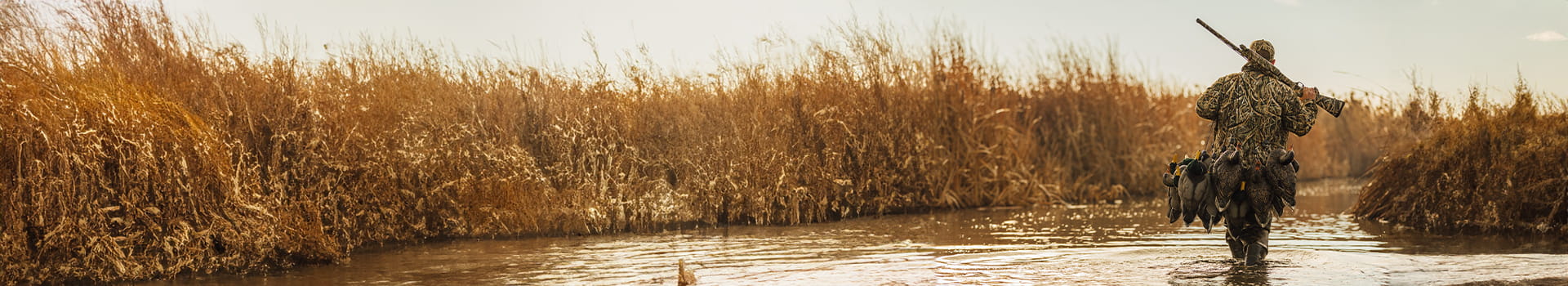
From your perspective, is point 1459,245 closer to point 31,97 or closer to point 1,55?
point 31,97

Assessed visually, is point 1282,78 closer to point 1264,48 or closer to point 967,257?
point 1264,48

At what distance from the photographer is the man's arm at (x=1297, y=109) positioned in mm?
9438

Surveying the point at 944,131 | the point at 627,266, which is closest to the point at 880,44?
the point at 944,131

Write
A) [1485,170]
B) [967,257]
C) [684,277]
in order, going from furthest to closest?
1. [1485,170]
2. [967,257]
3. [684,277]

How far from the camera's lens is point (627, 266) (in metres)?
11.0

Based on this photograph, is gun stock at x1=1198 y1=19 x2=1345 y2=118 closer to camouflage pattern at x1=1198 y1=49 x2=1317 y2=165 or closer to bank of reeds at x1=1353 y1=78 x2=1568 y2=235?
camouflage pattern at x1=1198 y1=49 x2=1317 y2=165

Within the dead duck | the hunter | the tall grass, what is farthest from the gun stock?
the tall grass

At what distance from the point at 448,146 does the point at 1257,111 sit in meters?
→ 7.67

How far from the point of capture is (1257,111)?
9.45 m

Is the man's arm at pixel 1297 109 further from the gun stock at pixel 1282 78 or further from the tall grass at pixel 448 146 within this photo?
the tall grass at pixel 448 146

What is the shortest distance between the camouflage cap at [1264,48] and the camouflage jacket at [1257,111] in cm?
16

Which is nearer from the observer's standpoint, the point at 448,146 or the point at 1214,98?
the point at 1214,98

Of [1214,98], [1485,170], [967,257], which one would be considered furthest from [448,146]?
[1485,170]

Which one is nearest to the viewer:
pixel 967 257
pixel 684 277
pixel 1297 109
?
pixel 684 277
